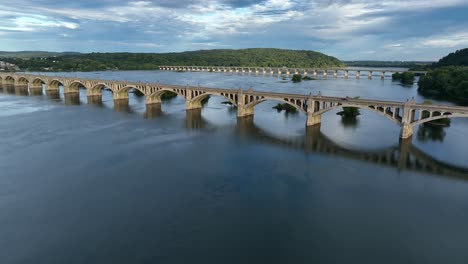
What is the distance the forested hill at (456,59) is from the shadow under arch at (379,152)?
113 meters

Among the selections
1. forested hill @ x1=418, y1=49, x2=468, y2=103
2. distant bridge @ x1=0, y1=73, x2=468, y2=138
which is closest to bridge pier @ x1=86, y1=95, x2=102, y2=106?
distant bridge @ x1=0, y1=73, x2=468, y2=138

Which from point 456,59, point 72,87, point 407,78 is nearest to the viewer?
point 72,87

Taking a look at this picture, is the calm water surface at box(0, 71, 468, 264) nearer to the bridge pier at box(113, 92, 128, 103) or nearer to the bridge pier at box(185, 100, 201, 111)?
the bridge pier at box(185, 100, 201, 111)

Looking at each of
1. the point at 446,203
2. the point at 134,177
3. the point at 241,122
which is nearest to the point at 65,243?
the point at 134,177

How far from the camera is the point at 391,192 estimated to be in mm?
27234

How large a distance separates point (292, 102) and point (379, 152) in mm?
15192

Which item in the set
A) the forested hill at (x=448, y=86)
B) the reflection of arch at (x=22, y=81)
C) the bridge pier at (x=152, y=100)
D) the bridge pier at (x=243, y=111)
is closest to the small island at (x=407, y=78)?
the forested hill at (x=448, y=86)

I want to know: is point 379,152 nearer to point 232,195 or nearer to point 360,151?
point 360,151

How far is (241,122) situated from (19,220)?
33968 millimetres

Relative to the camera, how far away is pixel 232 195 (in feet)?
86.4

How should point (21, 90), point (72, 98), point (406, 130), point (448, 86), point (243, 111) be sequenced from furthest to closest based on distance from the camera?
point (21, 90), point (448, 86), point (72, 98), point (243, 111), point (406, 130)

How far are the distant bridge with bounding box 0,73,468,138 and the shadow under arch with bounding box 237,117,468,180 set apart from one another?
9.28 feet

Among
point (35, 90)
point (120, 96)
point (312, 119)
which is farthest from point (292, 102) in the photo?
point (35, 90)

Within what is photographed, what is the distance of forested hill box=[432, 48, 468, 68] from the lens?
12856 cm
